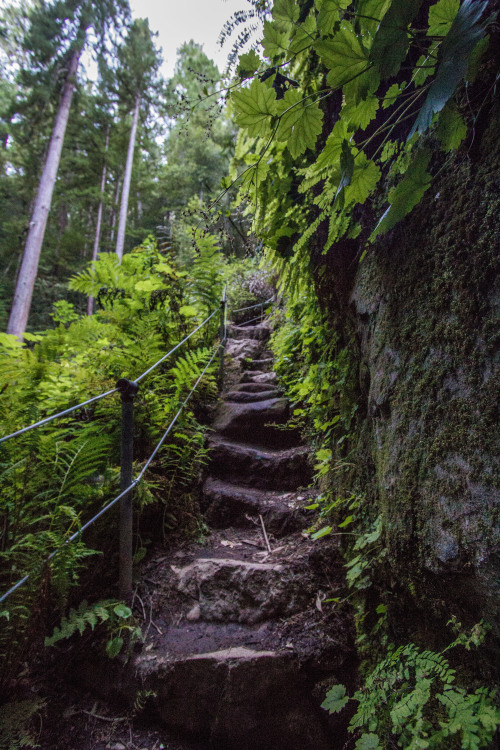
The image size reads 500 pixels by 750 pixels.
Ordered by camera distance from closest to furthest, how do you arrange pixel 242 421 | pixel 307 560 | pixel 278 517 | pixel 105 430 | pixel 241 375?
pixel 307 560, pixel 105 430, pixel 278 517, pixel 242 421, pixel 241 375

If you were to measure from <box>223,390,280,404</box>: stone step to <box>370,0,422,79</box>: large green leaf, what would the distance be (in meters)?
3.45

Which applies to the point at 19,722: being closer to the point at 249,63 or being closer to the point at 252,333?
the point at 249,63

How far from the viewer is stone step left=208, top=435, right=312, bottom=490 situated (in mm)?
3090

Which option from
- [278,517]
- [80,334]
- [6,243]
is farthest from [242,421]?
[6,243]

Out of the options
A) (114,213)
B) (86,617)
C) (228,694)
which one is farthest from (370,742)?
(114,213)

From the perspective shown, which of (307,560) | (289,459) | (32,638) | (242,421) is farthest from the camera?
(242,421)

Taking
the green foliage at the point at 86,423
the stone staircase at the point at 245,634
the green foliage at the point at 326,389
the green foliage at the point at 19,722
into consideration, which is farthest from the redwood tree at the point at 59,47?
the green foliage at the point at 19,722

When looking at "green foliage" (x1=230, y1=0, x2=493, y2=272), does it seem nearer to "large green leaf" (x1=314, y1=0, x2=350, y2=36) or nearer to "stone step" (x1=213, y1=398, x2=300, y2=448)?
"large green leaf" (x1=314, y1=0, x2=350, y2=36)

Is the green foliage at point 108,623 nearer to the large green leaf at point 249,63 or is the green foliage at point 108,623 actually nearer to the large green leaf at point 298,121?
the large green leaf at point 298,121

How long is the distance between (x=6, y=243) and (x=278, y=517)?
2294cm

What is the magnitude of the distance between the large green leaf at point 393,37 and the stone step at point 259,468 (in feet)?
8.95

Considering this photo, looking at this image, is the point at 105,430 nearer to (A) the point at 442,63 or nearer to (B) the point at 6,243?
(A) the point at 442,63

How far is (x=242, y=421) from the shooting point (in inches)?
144

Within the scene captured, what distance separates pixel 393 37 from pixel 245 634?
245cm
